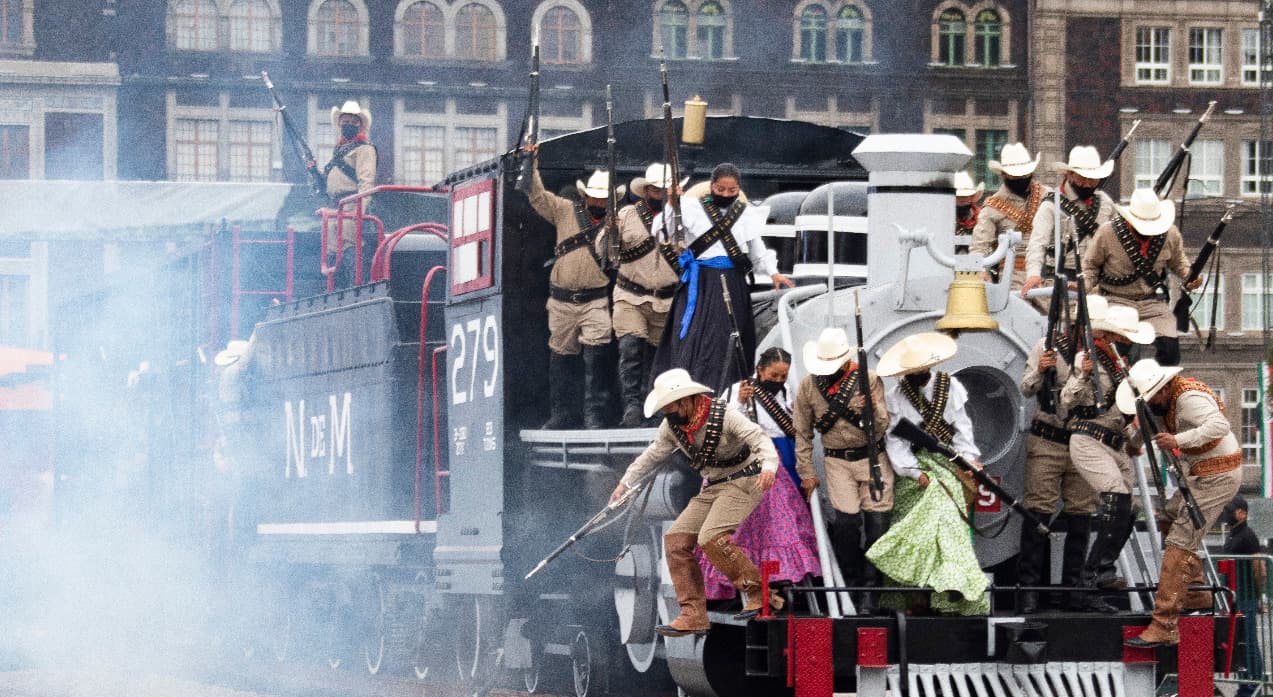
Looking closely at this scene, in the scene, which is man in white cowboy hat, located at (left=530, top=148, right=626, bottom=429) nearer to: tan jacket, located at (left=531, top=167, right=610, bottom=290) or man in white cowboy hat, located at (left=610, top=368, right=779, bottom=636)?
tan jacket, located at (left=531, top=167, right=610, bottom=290)

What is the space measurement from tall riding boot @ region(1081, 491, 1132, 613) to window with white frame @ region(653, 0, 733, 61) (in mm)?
42576

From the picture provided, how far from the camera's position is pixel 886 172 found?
12586 millimetres

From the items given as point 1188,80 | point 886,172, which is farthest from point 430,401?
point 1188,80

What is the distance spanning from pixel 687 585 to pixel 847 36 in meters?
44.0

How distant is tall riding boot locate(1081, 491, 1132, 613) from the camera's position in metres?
12.1

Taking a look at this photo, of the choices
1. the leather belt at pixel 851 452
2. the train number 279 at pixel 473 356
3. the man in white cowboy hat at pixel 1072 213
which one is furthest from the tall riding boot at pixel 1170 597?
the train number 279 at pixel 473 356

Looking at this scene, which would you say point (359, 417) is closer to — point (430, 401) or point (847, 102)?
point (430, 401)

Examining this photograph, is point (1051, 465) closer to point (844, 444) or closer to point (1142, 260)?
point (844, 444)

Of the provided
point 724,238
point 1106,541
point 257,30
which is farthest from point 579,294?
point 257,30

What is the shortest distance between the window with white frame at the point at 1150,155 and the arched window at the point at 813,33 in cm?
764

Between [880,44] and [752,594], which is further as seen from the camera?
[880,44]

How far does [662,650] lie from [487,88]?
135 ft

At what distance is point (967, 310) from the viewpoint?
12.1m

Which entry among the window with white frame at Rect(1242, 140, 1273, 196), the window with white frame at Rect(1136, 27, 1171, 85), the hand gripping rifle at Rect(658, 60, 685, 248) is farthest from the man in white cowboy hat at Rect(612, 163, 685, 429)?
the window with white frame at Rect(1136, 27, 1171, 85)
